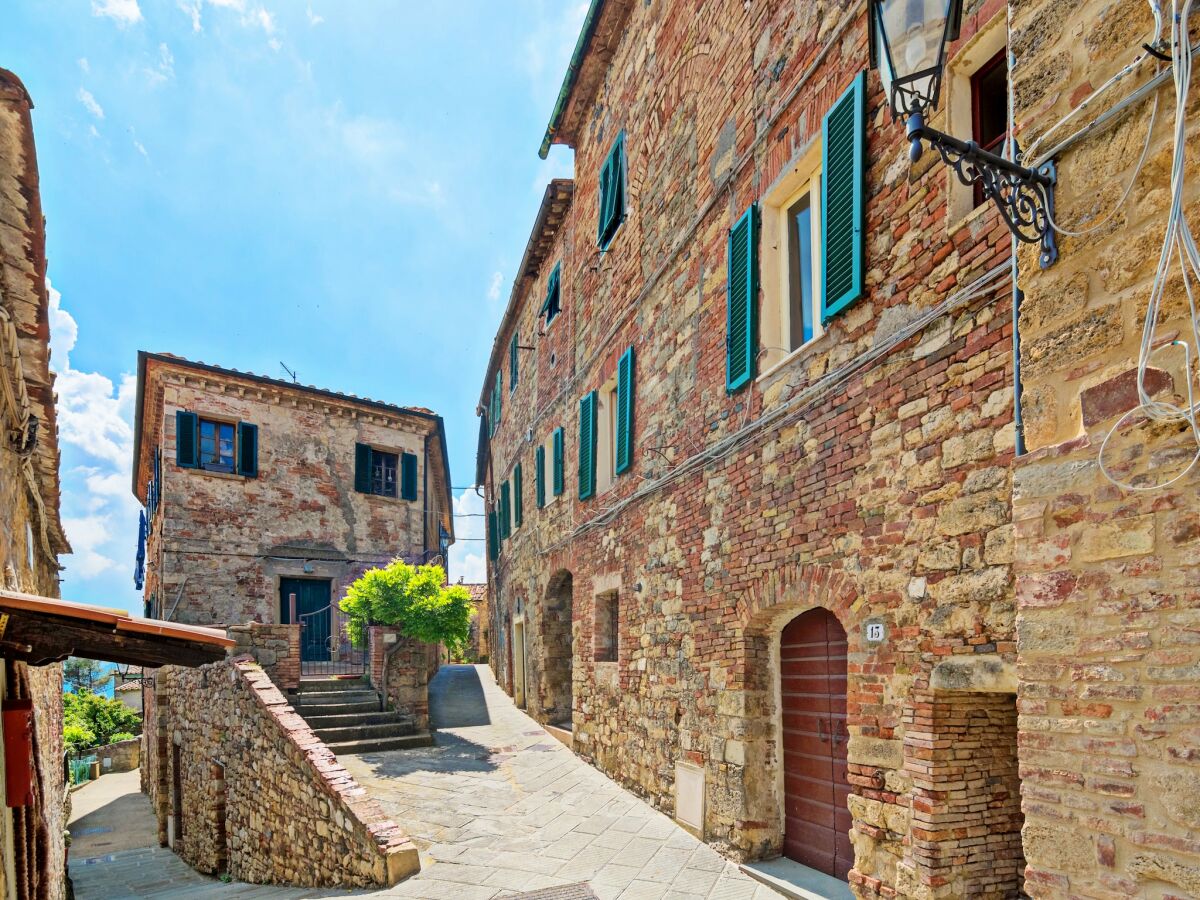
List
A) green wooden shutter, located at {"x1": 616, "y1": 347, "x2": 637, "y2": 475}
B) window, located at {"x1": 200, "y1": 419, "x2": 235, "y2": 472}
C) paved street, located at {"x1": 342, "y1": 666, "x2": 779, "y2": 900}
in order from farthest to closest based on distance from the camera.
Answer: window, located at {"x1": 200, "y1": 419, "x2": 235, "y2": 472} → green wooden shutter, located at {"x1": 616, "y1": 347, "x2": 637, "y2": 475} → paved street, located at {"x1": 342, "y1": 666, "x2": 779, "y2": 900}

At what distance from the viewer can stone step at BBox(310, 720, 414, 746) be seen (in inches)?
388

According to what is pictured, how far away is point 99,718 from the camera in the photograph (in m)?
22.1

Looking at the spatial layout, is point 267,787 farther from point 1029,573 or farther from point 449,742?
point 1029,573

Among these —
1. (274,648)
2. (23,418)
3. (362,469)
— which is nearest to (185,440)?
(362,469)

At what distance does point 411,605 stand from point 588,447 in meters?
3.99

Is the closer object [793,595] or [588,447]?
[793,595]

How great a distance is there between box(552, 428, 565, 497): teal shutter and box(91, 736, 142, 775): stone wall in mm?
17191

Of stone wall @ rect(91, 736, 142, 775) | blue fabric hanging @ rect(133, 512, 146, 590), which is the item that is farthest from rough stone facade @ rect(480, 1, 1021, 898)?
stone wall @ rect(91, 736, 142, 775)

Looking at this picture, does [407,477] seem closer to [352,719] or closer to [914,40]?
[352,719]

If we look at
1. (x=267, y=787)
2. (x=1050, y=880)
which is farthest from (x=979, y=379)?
(x=267, y=787)

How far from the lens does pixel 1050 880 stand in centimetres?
242

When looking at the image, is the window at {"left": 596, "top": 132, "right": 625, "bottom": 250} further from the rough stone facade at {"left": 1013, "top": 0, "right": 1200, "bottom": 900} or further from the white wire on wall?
the white wire on wall

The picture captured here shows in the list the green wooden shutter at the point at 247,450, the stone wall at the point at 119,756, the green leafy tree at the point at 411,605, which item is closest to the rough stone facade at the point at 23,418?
the green leafy tree at the point at 411,605

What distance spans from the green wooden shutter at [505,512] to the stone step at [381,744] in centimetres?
573
